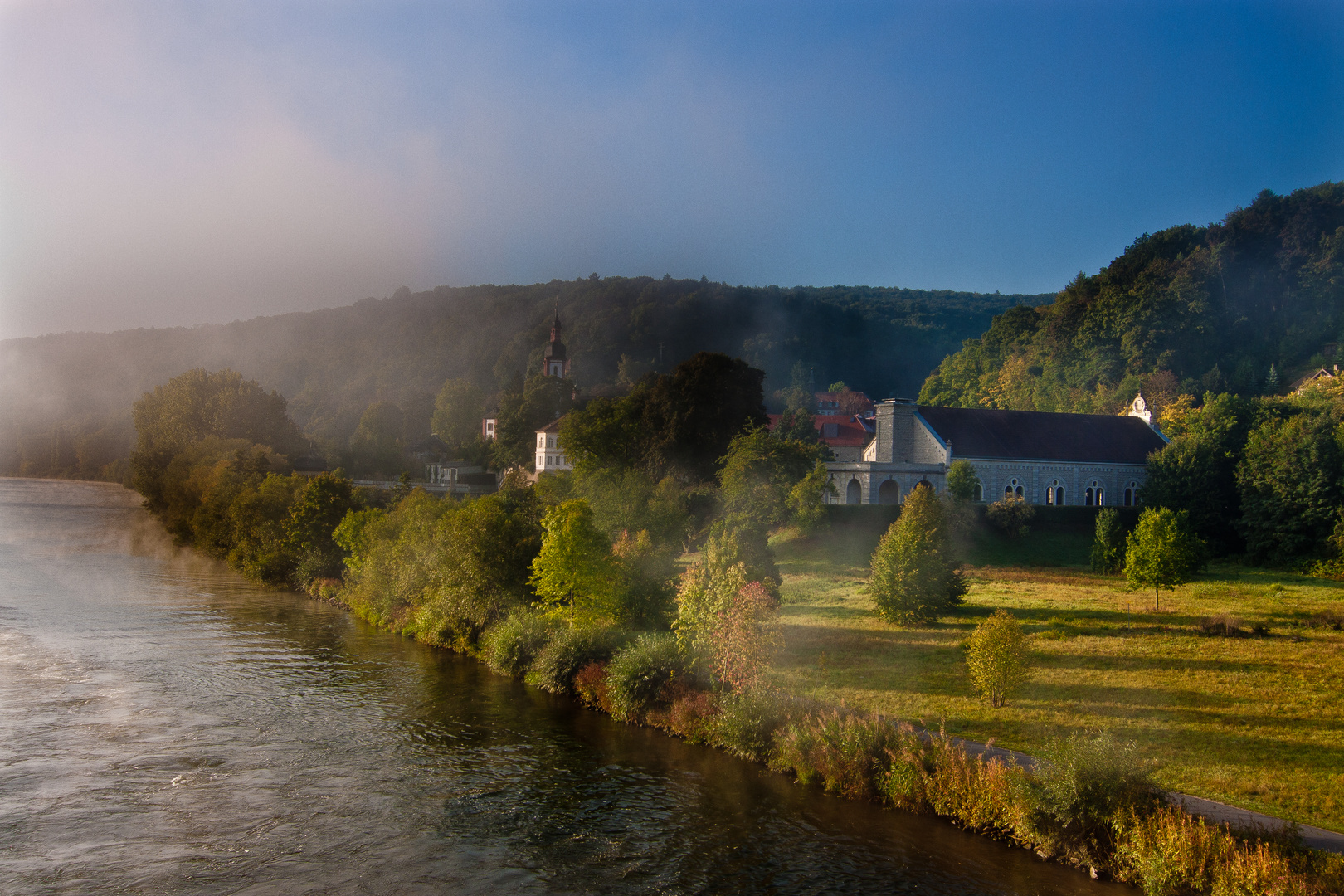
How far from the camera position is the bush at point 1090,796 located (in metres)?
13.1

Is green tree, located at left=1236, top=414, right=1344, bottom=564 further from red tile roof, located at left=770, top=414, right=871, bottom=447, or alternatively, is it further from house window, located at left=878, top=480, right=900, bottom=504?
red tile roof, located at left=770, top=414, right=871, bottom=447

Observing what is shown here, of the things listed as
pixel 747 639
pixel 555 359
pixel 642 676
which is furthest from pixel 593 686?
pixel 555 359

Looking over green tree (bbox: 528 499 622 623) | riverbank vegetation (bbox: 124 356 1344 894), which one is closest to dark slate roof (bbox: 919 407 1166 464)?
riverbank vegetation (bbox: 124 356 1344 894)

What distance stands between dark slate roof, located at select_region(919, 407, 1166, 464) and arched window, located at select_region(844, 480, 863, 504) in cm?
676

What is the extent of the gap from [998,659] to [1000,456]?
1601 inches

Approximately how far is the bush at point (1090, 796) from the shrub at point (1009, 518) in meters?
37.1

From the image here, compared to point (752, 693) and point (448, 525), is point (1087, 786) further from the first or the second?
point (448, 525)

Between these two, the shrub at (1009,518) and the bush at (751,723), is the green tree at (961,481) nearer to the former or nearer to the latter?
the shrub at (1009,518)

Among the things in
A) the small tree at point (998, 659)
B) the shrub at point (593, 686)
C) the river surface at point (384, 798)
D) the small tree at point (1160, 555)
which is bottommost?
the river surface at point (384, 798)

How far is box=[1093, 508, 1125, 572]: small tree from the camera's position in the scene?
40344 millimetres

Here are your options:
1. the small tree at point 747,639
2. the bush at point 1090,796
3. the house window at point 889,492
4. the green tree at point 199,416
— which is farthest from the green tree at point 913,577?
the green tree at point 199,416

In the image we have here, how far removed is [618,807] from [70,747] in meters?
12.2

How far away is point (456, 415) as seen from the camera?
108 metres

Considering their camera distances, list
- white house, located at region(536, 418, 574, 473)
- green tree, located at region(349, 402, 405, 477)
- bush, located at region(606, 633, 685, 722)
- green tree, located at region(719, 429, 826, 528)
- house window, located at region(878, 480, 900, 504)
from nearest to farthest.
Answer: bush, located at region(606, 633, 685, 722) < green tree, located at region(719, 429, 826, 528) < house window, located at region(878, 480, 900, 504) < white house, located at region(536, 418, 574, 473) < green tree, located at region(349, 402, 405, 477)
